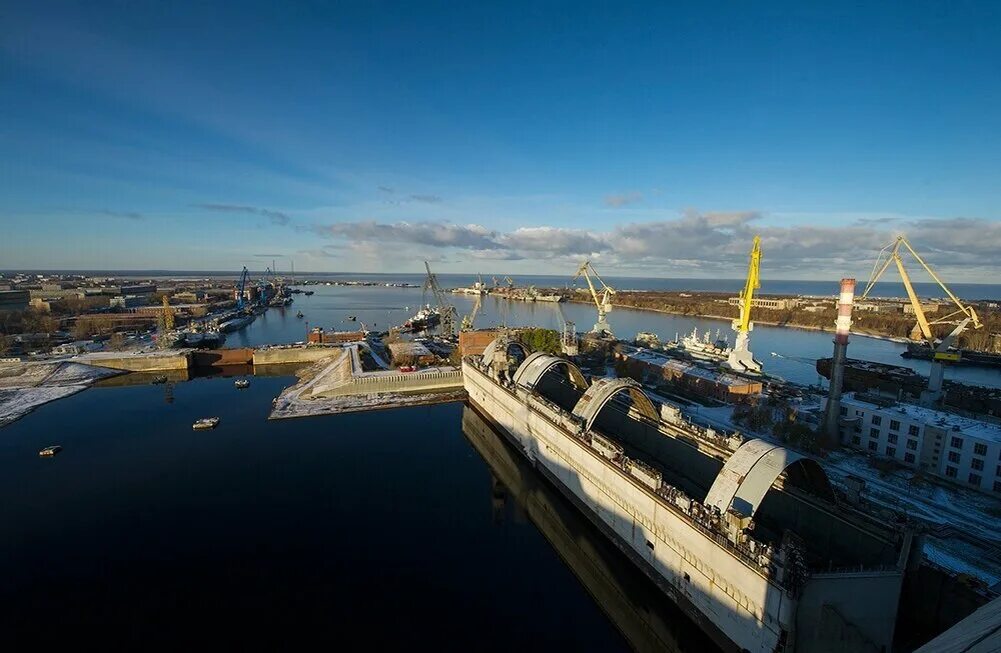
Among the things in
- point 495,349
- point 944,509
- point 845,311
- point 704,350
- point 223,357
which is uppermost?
point 845,311

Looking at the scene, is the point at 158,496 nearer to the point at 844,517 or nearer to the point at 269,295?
the point at 844,517

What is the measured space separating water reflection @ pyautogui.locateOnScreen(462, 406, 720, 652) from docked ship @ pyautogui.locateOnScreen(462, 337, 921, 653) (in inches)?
19.5

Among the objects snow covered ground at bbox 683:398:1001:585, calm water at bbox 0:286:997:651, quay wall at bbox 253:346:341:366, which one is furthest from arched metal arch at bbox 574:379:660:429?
quay wall at bbox 253:346:341:366

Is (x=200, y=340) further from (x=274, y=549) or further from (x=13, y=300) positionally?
(x=13, y=300)

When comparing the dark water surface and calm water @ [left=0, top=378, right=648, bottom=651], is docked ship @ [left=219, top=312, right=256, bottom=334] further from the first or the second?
calm water @ [left=0, top=378, right=648, bottom=651]

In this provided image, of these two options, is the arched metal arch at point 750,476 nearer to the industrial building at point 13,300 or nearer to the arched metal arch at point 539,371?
the arched metal arch at point 539,371

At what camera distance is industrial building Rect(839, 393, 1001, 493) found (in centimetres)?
2086

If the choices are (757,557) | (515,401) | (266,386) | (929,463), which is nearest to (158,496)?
(515,401)

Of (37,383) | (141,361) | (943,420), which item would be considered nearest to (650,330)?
(943,420)

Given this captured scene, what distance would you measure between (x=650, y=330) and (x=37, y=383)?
85.8 metres

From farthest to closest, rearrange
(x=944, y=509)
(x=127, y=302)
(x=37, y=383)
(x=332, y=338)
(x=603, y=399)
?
(x=127, y=302)
(x=332, y=338)
(x=37, y=383)
(x=603, y=399)
(x=944, y=509)

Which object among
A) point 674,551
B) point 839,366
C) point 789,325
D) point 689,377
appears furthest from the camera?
point 789,325

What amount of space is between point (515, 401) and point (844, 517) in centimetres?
1668

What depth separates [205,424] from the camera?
99.8 feet
